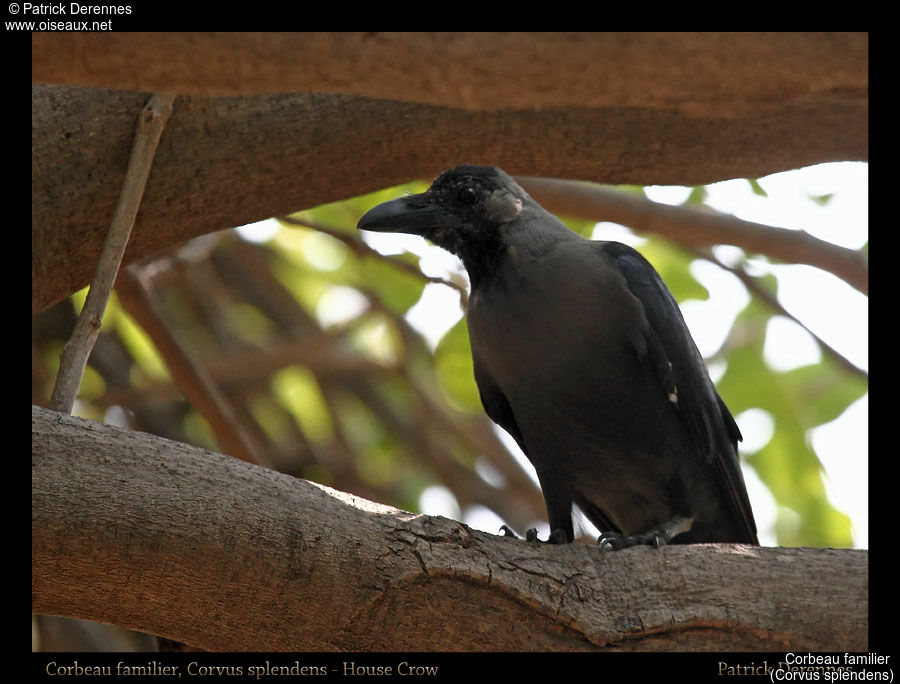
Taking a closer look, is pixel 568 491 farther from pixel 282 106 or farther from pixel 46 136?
pixel 46 136

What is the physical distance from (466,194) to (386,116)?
0.67m

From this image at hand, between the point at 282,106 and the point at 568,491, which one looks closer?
the point at 282,106

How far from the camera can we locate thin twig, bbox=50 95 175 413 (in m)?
3.02

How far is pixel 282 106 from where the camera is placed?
387 cm

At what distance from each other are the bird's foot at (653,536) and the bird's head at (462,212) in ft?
4.51

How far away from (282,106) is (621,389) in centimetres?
176

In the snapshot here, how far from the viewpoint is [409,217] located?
4.47 meters

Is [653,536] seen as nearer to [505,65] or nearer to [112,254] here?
[112,254]

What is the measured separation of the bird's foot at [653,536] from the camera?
12.3 feet

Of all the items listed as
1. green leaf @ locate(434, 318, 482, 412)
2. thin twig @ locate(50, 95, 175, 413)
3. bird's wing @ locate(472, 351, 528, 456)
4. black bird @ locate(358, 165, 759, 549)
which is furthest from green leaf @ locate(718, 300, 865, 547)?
thin twig @ locate(50, 95, 175, 413)

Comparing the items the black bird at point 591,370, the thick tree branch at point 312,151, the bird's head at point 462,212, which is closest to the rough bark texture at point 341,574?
the black bird at point 591,370

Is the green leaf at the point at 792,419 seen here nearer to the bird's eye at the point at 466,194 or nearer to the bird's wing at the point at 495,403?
the bird's wing at the point at 495,403

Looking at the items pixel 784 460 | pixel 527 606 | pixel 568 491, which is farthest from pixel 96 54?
pixel 784 460

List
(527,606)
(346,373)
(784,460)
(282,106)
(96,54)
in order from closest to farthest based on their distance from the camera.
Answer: (96,54)
(527,606)
(282,106)
(784,460)
(346,373)
